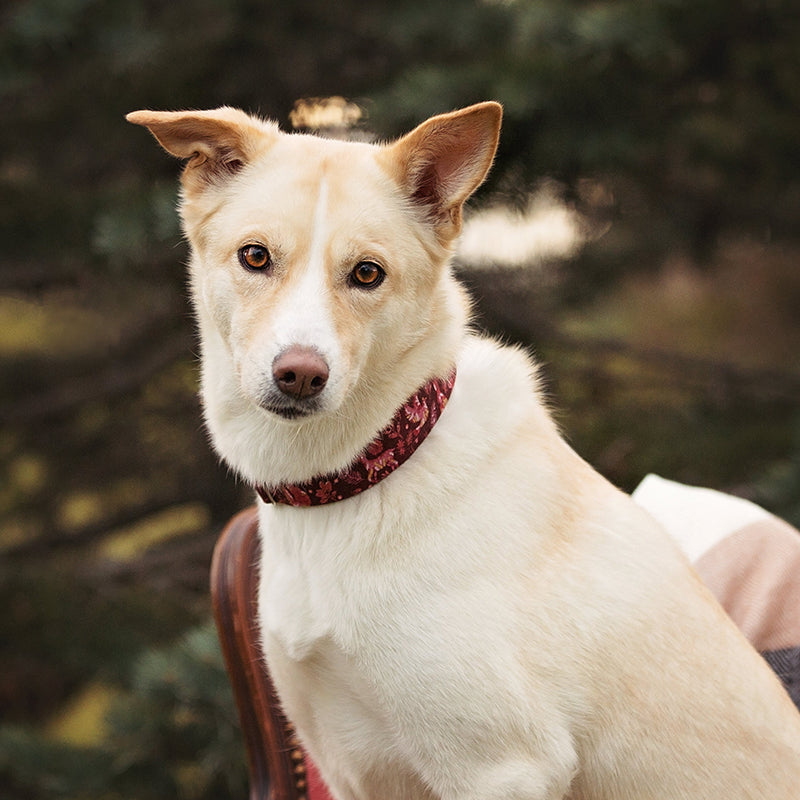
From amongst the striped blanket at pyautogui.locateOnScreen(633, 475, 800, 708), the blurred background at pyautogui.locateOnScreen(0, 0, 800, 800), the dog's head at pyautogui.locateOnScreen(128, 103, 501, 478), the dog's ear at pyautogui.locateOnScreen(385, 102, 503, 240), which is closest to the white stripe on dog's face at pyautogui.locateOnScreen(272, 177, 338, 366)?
the dog's head at pyautogui.locateOnScreen(128, 103, 501, 478)

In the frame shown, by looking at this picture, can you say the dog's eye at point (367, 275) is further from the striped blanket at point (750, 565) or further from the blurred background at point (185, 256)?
the blurred background at point (185, 256)

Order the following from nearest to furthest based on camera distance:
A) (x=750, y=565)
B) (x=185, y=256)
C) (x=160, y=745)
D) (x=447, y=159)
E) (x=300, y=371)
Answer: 1. (x=300, y=371)
2. (x=447, y=159)
3. (x=750, y=565)
4. (x=160, y=745)
5. (x=185, y=256)

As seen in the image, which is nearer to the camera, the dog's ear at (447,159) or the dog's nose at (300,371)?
the dog's nose at (300,371)

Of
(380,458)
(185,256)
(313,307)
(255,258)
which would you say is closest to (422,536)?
(380,458)

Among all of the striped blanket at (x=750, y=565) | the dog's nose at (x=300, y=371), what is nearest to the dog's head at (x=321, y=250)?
the dog's nose at (x=300, y=371)

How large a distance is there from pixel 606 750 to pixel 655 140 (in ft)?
7.33

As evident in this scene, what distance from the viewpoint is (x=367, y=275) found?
159cm

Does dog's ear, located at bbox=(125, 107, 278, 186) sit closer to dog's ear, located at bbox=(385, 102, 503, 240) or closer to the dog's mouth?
dog's ear, located at bbox=(385, 102, 503, 240)

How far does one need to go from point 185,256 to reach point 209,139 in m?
1.85

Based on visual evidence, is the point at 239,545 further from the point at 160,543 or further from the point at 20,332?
the point at 20,332

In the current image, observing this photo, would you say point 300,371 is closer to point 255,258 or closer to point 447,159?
point 255,258

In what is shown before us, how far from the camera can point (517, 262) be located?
368 cm

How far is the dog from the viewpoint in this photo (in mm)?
1496

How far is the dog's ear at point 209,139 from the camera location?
1615 mm
